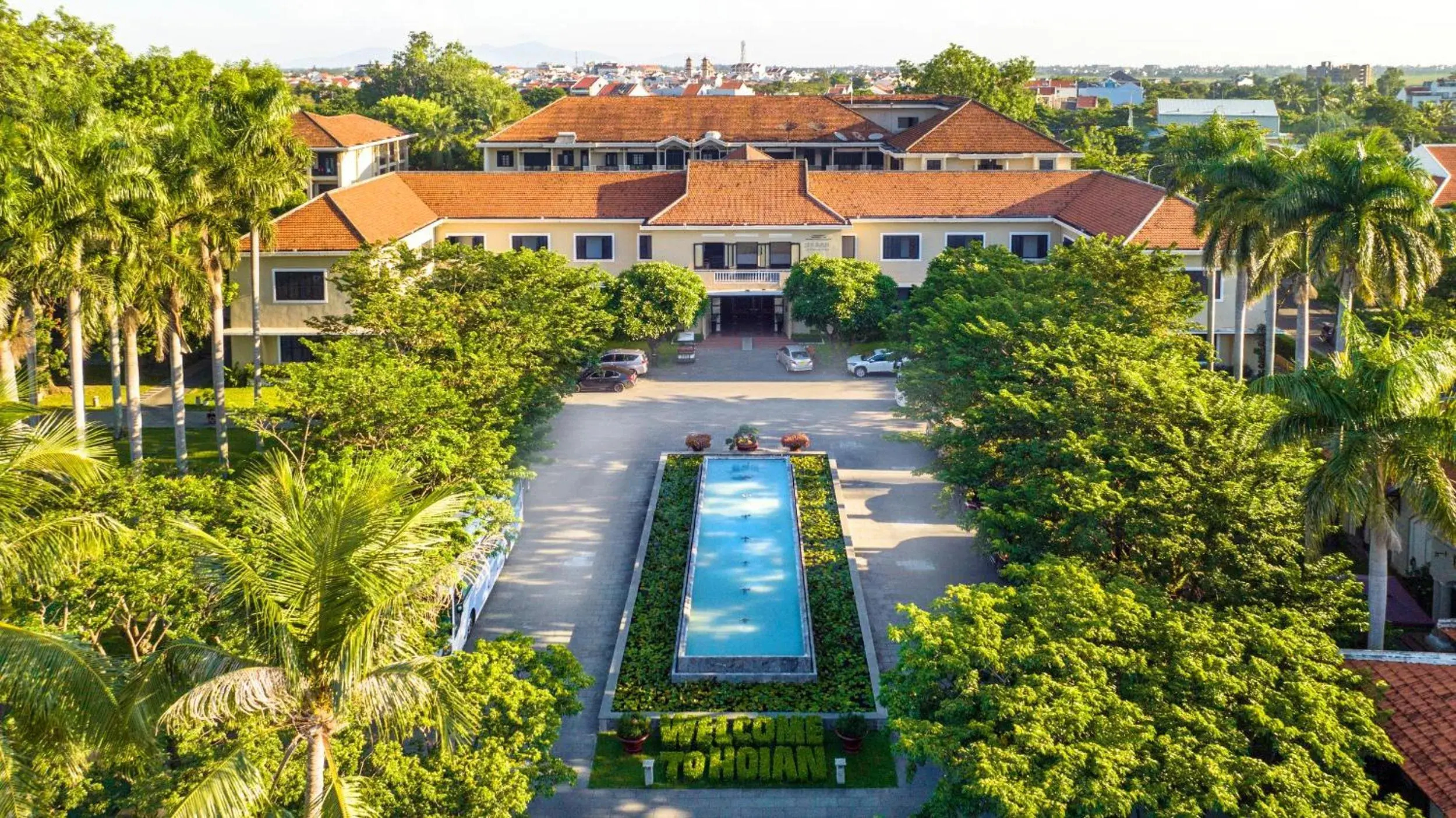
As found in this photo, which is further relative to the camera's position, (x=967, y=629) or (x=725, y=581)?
(x=725, y=581)

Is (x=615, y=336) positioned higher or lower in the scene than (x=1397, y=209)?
lower

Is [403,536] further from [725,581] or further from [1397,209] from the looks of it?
[1397,209]

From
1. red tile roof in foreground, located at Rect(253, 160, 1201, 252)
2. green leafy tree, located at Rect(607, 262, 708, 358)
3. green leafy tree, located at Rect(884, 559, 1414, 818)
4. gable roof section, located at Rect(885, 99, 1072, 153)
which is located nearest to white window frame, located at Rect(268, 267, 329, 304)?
red tile roof in foreground, located at Rect(253, 160, 1201, 252)

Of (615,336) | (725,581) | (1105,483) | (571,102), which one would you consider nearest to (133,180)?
(725,581)

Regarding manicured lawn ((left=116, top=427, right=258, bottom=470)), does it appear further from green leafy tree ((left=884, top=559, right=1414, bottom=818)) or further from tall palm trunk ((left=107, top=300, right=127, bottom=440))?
green leafy tree ((left=884, top=559, right=1414, bottom=818))

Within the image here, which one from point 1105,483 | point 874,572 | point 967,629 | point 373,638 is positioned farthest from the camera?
point 874,572

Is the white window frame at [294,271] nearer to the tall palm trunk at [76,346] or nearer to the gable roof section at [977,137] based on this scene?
the tall palm trunk at [76,346]

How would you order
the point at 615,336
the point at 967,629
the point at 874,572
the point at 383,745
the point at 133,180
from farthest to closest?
the point at 615,336
the point at 874,572
the point at 133,180
the point at 967,629
the point at 383,745
